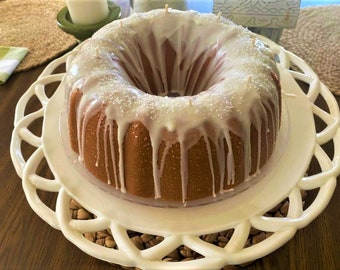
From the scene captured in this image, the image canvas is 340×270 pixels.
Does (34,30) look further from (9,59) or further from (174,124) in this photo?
(174,124)

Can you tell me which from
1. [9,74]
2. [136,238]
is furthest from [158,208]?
[9,74]

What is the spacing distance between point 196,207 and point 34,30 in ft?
3.01

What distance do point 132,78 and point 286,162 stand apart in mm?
340

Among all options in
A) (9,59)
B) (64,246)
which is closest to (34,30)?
(9,59)

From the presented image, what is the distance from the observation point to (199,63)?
0.91 metres

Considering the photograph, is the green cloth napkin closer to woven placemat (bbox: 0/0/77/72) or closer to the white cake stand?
woven placemat (bbox: 0/0/77/72)

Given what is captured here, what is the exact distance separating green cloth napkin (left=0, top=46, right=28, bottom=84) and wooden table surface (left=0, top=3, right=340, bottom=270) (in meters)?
0.41

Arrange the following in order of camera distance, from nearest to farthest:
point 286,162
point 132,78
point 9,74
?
point 286,162
point 132,78
point 9,74

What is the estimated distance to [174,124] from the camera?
2.21ft

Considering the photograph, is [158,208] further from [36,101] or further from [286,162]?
[36,101]

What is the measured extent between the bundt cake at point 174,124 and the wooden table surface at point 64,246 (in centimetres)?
14

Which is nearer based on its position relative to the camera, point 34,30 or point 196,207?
point 196,207

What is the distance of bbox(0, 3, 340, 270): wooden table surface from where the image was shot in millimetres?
727

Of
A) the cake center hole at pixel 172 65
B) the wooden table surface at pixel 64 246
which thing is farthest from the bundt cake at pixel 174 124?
the wooden table surface at pixel 64 246
